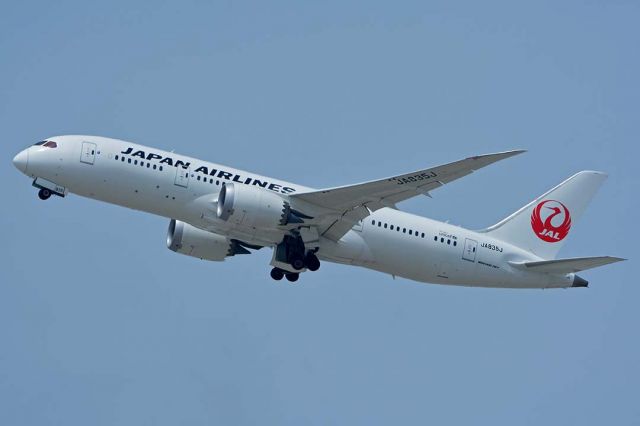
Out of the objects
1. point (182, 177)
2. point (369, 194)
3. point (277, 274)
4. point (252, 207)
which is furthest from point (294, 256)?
point (182, 177)

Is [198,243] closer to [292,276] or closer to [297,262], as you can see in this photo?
[292,276]

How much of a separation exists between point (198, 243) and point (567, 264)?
16737 millimetres

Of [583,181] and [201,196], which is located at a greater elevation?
[583,181]

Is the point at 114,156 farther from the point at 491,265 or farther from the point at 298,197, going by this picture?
the point at 491,265

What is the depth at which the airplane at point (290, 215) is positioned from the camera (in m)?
47.4

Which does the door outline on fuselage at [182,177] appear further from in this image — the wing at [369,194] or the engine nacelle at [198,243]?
the engine nacelle at [198,243]

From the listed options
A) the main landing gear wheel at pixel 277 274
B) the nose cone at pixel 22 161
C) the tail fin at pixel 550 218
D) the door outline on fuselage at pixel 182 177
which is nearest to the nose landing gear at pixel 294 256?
the main landing gear wheel at pixel 277 274

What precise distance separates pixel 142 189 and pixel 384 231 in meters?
10.6

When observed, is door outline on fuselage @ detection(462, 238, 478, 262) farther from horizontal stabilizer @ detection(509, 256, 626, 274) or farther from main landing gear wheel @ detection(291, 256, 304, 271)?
main landing gear wheel @ detection(291, 256, 304, 271)

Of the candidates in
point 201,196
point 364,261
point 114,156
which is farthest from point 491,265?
point 114,156

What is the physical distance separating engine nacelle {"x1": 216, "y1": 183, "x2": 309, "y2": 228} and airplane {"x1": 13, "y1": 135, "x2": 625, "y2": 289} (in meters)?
0.04

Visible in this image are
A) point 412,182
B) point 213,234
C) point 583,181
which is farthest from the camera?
point 583,181

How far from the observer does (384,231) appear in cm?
5031

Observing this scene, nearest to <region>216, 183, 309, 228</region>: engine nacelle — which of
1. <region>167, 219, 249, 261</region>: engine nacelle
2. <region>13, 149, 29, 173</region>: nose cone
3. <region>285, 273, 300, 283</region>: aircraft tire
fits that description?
<region>285, 273, 300, 283</region>: aircraft tire
